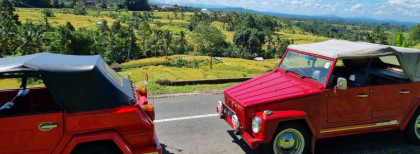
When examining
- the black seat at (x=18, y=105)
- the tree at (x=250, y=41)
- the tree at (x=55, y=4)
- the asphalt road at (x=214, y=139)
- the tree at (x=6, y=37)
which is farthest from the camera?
the tree at (x=55, y=4)

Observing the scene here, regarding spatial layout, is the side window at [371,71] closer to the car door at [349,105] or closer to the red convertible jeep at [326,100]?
the red convertible jeep at [326,100]

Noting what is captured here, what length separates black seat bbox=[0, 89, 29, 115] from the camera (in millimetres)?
4410

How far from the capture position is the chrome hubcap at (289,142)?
5514 mm

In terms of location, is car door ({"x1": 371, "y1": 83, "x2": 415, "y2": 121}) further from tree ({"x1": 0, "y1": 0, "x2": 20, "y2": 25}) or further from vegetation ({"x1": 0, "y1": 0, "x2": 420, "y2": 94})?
tree ({"x1": 0, "y1": 0, "x2": 20, "y2": 25})

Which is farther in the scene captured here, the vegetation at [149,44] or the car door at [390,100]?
the vegetation at [149,44]

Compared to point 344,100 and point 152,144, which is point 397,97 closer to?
point 344,100

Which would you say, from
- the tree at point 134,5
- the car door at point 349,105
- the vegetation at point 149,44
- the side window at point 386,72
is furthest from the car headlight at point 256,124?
the tree at point 134,5

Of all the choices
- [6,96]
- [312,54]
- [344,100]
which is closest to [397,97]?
[344,100]

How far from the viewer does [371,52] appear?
19.4ft

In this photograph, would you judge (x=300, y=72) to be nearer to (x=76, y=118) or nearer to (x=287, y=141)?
(x=287, y=141)

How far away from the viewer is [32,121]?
4.16 meters

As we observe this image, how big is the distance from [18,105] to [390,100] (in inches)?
262

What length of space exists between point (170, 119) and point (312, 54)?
3749 mm

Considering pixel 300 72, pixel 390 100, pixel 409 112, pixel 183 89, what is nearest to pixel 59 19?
pixel 183 89
